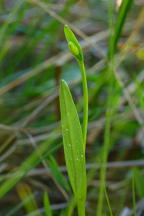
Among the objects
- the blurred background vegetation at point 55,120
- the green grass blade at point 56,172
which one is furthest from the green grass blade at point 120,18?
the green grass blade at point 56,172

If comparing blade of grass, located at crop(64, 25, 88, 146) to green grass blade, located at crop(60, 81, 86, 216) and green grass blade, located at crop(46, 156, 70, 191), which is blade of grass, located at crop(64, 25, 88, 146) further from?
green grass blade, located at crop(46, 156, 70, 191)

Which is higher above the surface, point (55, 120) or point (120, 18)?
point (120, 18)

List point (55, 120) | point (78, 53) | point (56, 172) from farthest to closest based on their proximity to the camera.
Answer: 1. point (55, 120)
2. point (56, 172)
3. point (78, 53)

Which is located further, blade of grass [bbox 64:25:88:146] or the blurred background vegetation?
the blurred background vegetation

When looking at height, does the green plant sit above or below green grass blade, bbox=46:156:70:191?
above

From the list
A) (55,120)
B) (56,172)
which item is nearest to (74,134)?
(56,172)

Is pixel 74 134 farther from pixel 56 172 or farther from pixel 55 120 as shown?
pixel 55 120

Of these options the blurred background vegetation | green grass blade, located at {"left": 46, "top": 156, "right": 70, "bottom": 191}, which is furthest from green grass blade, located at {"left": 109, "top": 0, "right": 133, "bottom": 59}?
green grass blade, located at {"left": 46, "top": 156, "right": 70, "bottom": 191}
